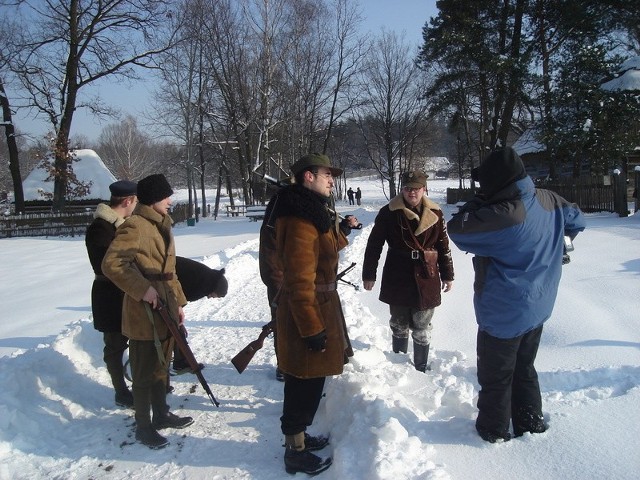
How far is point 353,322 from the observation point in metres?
5.47

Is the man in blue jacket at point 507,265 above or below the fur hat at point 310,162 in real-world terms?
below

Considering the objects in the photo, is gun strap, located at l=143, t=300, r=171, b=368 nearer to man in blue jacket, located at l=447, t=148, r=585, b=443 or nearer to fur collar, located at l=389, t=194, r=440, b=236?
man in blue jacket, located at l=447, t=148, r=585, b=443

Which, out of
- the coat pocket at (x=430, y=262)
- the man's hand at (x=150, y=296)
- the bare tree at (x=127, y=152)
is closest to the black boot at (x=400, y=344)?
the coat pocket at (x=430, y=262)

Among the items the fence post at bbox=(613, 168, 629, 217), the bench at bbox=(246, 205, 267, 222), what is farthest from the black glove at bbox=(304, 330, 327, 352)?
the bench at bbox=(246, 205, 267, 222)

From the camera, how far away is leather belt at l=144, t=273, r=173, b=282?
3061 mm

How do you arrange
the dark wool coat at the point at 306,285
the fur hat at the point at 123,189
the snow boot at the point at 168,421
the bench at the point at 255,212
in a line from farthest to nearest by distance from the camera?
1. the bench at the point at 255,212
2. the fur hat at the point at 123,189
3. the snow boot at the point at 168,421
4. the dark wool coat at the point at 306,285

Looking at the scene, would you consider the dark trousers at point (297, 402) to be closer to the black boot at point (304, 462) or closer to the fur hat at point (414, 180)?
the black boot at point (304, 462)

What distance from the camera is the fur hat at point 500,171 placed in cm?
255

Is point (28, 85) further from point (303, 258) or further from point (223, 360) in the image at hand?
point (303, 258)

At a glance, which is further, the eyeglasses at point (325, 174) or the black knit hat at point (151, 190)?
the black knit hat at point (151, 190)

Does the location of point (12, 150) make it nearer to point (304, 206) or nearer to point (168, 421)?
point (168, 421)

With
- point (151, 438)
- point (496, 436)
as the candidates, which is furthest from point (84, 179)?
point (496, 436)

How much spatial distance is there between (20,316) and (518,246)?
22.2 ft

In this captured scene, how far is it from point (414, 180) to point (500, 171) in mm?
1288
